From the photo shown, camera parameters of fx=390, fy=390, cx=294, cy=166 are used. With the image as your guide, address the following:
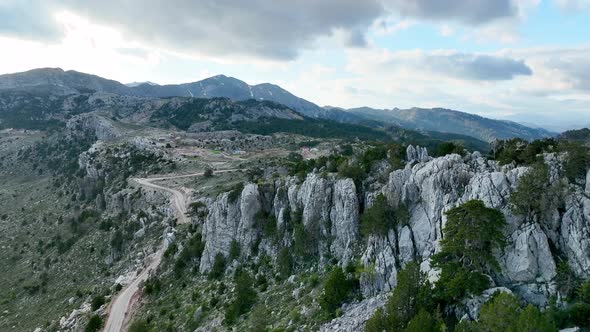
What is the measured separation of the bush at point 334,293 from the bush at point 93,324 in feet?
126

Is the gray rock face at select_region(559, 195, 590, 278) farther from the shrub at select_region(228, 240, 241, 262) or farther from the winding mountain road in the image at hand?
the winding mountain road

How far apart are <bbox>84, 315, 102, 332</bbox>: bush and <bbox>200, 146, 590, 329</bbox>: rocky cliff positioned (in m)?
17.7

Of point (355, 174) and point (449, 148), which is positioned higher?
point (449, 148)

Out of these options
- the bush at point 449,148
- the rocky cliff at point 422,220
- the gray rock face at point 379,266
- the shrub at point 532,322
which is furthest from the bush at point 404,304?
the bush at point 449,148

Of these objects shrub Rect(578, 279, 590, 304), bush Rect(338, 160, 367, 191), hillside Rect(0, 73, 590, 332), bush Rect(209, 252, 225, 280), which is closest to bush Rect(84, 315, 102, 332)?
hillside Rect(0, 73, 590, 332)

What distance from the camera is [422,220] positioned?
42.8 m

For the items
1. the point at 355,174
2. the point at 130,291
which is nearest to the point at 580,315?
the point at 355,174

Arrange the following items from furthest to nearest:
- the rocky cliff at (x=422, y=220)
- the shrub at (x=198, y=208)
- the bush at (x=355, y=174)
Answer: the shrub at (x=198, y=208) → the bush at (x=355, y=174) → the rocky cliff at (x=422, y=220)

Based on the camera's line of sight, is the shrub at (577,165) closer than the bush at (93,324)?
Yes

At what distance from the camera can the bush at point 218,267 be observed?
60.9m

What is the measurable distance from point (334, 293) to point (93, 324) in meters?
40.5

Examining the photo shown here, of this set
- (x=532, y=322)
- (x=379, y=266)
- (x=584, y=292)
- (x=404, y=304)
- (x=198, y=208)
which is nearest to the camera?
(x=532, y=322)

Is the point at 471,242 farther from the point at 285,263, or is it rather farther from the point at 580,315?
the point at 285,263

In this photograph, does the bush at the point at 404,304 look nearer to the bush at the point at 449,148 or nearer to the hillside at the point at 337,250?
the hillside at the point at 337,250
